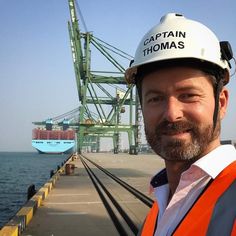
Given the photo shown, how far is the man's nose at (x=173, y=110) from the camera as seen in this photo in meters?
1.51

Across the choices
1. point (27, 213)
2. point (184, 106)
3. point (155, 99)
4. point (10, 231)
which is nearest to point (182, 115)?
point (184, 106)

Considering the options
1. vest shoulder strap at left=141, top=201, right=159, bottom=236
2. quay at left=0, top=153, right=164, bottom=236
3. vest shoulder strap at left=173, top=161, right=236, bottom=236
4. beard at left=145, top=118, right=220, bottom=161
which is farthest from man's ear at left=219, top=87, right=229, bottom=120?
quay at left=0, top=153, right=164, bottom=236

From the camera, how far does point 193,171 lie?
143 centimetres

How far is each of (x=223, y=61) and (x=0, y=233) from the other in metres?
4.88

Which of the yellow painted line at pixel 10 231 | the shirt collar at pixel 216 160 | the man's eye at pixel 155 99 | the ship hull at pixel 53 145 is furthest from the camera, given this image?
the ship hull at pixel 53 145

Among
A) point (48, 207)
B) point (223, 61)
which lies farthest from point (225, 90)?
point (48, 207)

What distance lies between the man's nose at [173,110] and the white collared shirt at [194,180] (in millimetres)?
191

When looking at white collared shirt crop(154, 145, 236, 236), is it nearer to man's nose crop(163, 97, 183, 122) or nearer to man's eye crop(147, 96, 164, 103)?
man's nose crop(163, 97, 183, 122)

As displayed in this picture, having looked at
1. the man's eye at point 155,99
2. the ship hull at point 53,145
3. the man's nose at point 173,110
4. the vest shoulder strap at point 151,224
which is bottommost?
the ship hull at point 53,145

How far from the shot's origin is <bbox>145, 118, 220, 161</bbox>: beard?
149cm

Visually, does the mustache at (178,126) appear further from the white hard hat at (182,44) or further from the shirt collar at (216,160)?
the white hard hat at (182,44)

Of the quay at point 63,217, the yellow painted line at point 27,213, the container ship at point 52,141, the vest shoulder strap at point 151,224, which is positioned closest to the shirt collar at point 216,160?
the vest shoulder strap at point 151,224

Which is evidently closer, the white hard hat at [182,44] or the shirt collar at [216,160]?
the shirt collar at [216,160]

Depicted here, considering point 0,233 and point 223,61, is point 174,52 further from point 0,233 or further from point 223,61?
point 0,233
